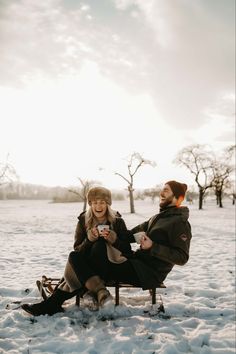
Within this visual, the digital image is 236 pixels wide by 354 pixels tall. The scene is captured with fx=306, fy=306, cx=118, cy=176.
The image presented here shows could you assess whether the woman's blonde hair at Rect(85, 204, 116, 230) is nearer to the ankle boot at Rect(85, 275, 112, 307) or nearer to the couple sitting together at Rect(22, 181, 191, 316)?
the couple sitting together at Rect(22, 181, 191, 316)

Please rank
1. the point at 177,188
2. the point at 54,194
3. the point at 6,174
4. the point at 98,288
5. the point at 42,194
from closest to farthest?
1. the point at 98,288
2. the point at 177,188
3. the point at 6,174
4. the point at 54,194
5. the point at 42,194

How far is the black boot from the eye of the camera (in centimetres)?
419

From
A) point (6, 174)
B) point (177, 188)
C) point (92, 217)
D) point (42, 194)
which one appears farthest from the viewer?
point (42, 194)

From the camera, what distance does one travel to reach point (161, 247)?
4.27 meters

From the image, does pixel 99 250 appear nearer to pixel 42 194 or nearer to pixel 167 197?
pixel 167 197

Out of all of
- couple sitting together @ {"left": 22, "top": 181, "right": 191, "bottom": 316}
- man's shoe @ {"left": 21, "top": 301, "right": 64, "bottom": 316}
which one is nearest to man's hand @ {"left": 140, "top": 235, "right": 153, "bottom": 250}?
couple sitting together @ {"left": 22, "top": 181, "right": 191, "bottom": 316}

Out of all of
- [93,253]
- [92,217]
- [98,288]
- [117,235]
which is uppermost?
[92,217]

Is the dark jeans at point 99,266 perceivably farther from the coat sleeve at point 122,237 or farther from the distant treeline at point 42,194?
the distant treeline at point 42,194

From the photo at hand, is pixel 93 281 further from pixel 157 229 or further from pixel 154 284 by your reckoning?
pixel 157 229

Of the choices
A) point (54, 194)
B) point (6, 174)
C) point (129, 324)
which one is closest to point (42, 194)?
point (54, 194)

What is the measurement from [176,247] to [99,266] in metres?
1.14

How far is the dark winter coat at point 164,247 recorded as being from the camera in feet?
14.0

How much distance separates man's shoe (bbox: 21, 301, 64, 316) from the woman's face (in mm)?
1415

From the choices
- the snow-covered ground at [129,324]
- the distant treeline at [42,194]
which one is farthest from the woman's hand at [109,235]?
the distant treeline at [42,194]
